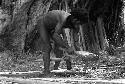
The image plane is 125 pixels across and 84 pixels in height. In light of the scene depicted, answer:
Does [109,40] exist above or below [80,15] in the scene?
below

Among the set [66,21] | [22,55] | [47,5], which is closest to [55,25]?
[66,21]

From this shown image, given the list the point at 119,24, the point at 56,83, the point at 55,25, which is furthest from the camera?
the point at 119,24

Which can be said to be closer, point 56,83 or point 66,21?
point 56,83

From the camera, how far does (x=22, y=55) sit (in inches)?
450

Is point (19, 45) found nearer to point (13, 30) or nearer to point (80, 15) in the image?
point (13, 30)

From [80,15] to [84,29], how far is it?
299 inches

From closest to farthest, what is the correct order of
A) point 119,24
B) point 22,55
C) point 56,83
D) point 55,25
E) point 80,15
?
point 56,83, point 80,15, point 55,25, point 22,55, point 119,24

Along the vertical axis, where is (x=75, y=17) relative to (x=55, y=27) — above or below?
above

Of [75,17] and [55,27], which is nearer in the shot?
[75,17]

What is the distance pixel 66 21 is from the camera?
4.55 meters

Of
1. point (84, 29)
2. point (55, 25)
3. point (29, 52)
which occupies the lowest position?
point (29, 52)

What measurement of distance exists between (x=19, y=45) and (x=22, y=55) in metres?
0.85

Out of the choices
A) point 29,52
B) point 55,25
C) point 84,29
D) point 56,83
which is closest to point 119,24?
point 84,29

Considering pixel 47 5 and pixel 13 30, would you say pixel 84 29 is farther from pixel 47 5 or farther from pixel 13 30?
pixel 13 30
